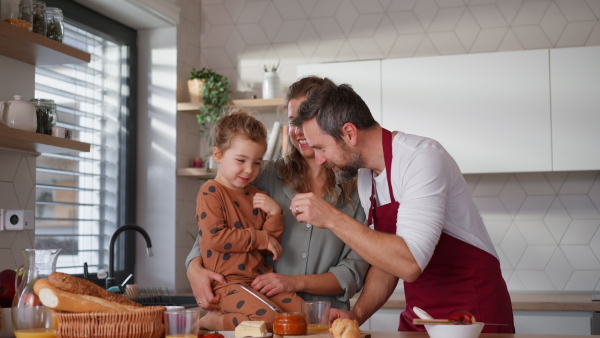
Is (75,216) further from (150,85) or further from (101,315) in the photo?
(101,315)

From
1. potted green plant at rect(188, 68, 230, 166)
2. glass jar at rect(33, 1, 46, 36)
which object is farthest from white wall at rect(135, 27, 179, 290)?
glass jar at rect(33, 1, 46, 36)

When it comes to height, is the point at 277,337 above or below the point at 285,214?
below

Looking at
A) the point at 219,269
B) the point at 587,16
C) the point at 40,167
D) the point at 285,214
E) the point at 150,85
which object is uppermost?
the point at 587,16

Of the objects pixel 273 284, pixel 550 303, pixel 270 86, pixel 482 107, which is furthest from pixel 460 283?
pixel 270 86

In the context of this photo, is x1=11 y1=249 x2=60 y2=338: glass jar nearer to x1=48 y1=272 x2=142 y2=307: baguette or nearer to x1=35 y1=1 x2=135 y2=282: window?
x1=48 y1=272 x2=142 y2=307: baguette

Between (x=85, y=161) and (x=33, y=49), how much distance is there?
1203 millimetres

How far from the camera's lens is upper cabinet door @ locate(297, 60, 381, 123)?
12.3ft

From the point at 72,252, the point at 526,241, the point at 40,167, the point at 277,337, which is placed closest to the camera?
the point at 277,337

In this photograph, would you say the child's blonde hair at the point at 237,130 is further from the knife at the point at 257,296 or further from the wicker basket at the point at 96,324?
the wicker basket at the point at 96,324

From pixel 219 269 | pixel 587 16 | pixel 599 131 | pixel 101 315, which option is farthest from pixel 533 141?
pixel 101 315

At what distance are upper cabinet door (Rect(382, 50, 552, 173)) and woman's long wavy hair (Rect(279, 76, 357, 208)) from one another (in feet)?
4.97

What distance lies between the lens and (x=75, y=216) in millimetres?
3740

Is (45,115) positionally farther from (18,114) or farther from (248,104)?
(248,104)

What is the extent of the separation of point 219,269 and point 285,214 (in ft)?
0.91
